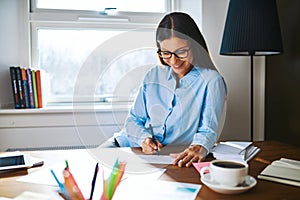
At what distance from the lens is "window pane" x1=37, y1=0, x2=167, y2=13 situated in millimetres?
2213

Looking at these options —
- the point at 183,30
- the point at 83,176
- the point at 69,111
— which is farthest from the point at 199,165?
the point at 69,111

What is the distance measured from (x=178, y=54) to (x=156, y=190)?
2.25 feet

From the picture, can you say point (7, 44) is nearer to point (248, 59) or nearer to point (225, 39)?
point (225, 39)

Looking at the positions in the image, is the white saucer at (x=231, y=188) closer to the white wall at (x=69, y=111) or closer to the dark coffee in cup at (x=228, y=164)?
the dark coffee in cup at (x=228, y=164)

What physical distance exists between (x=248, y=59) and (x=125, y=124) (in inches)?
44.3

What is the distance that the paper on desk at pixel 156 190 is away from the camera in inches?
29.3

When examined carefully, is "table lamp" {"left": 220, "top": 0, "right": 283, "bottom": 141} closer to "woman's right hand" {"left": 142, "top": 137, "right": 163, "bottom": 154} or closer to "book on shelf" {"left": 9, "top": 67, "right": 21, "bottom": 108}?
"woman's right hand" {"left": 142, "top": 137, "right": 163, "bottom": 154}

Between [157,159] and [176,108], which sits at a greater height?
[176,108]

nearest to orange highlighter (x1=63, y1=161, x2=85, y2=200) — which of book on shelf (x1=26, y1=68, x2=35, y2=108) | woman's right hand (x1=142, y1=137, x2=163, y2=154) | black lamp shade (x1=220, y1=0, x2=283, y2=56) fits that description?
woman's right hand (x1=142, y1=137, x2=163, y2=154)

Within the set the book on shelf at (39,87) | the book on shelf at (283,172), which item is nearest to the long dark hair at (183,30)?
the book on shelf at (283,172)

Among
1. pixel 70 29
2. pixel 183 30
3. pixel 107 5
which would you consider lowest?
pixel 183 30

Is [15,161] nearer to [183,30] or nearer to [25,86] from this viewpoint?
[183,30]

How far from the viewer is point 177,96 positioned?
133cm

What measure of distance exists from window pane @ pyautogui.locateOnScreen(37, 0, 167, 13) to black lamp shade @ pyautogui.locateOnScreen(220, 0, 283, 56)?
0.83 metres
